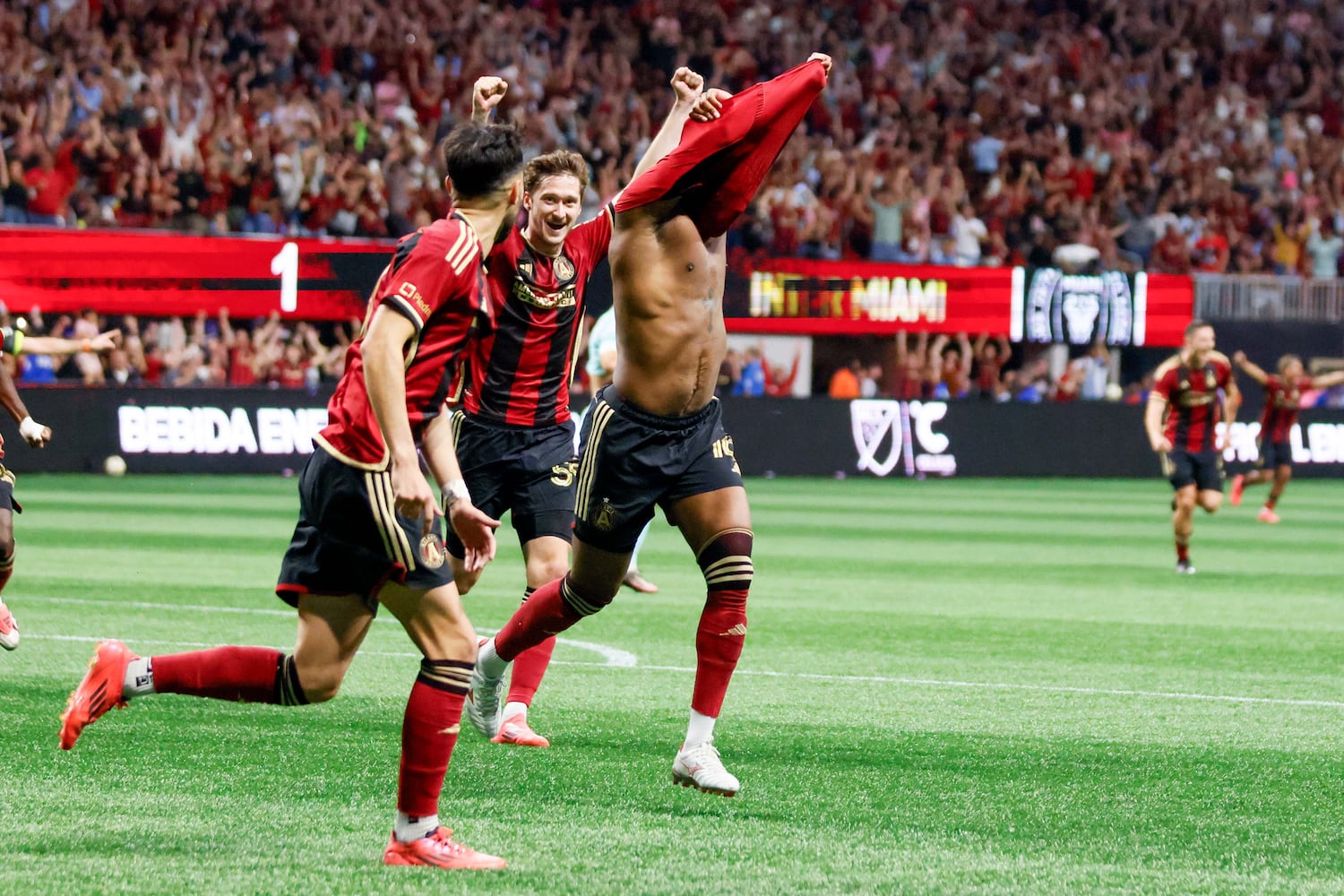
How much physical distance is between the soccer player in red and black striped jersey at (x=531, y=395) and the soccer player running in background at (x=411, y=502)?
2.23 meters

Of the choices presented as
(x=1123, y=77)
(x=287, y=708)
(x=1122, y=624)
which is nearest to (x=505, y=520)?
(x=1122, y=624)

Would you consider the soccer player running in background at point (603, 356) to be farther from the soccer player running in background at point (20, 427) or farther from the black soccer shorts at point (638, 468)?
the black soccer shorts at point (638, 468)

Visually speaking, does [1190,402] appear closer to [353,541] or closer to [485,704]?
[485,704]

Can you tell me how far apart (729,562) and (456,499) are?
64.2 inches

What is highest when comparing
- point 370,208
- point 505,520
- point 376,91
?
point 376,91

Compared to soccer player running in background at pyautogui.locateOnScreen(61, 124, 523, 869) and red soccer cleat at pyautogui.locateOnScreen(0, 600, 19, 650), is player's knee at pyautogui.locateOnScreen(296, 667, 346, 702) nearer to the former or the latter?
soccer player running in background at pyautogui.locateOnScreen(61, 124, 523, 869)

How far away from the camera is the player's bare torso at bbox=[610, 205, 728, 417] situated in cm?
654

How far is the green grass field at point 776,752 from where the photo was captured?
5.04 meters

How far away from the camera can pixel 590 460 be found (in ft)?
21.9

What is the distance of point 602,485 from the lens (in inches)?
259

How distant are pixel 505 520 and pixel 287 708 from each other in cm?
1240

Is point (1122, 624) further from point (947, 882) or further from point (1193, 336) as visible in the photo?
point (947, 882)

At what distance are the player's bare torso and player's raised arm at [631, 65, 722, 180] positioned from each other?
0.25 meters

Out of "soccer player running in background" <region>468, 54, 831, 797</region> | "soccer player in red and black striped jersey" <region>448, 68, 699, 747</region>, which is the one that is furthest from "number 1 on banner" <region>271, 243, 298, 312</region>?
"soccer player running in background" <region>468, 54, 831, 797</region>
